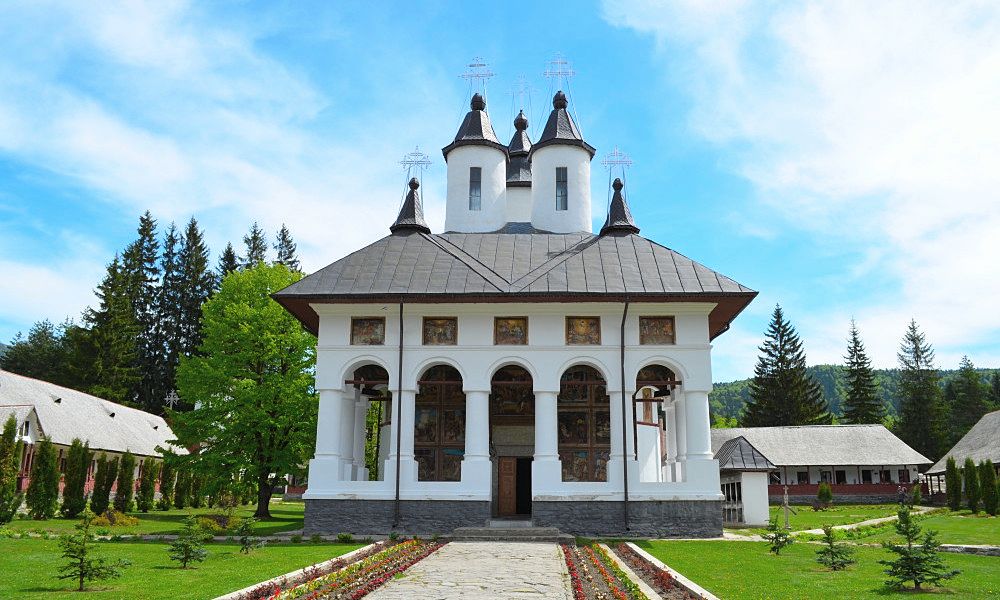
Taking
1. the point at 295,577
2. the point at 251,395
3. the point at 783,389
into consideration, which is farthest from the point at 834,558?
the point at 783,389

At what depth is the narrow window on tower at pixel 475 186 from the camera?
2661 centimetres

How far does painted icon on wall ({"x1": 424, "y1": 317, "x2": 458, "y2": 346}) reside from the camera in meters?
19.3

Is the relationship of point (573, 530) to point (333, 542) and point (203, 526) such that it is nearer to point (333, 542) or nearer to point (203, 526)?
point (333, 542)

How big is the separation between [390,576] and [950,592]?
711 centimetres

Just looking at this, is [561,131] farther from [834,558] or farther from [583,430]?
[834,558]

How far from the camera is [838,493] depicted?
42688 millimetres

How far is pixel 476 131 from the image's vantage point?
2709cm

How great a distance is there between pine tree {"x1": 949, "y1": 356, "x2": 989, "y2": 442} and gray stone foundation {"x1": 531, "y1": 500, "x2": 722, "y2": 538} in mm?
50863

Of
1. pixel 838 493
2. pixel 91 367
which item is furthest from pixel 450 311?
pixel 91 367

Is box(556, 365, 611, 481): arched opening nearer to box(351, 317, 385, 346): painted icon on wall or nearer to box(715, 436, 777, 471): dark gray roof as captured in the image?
box(715, 436, 777, 471): dark gray roof

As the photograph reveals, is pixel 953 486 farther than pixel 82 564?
Yes

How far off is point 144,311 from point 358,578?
4788 cm

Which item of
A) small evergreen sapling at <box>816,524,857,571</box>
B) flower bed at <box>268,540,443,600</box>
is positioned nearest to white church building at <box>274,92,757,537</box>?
flower bed at <box>268,540,443,600</box>

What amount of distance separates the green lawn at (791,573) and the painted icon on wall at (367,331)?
8.13 metres
